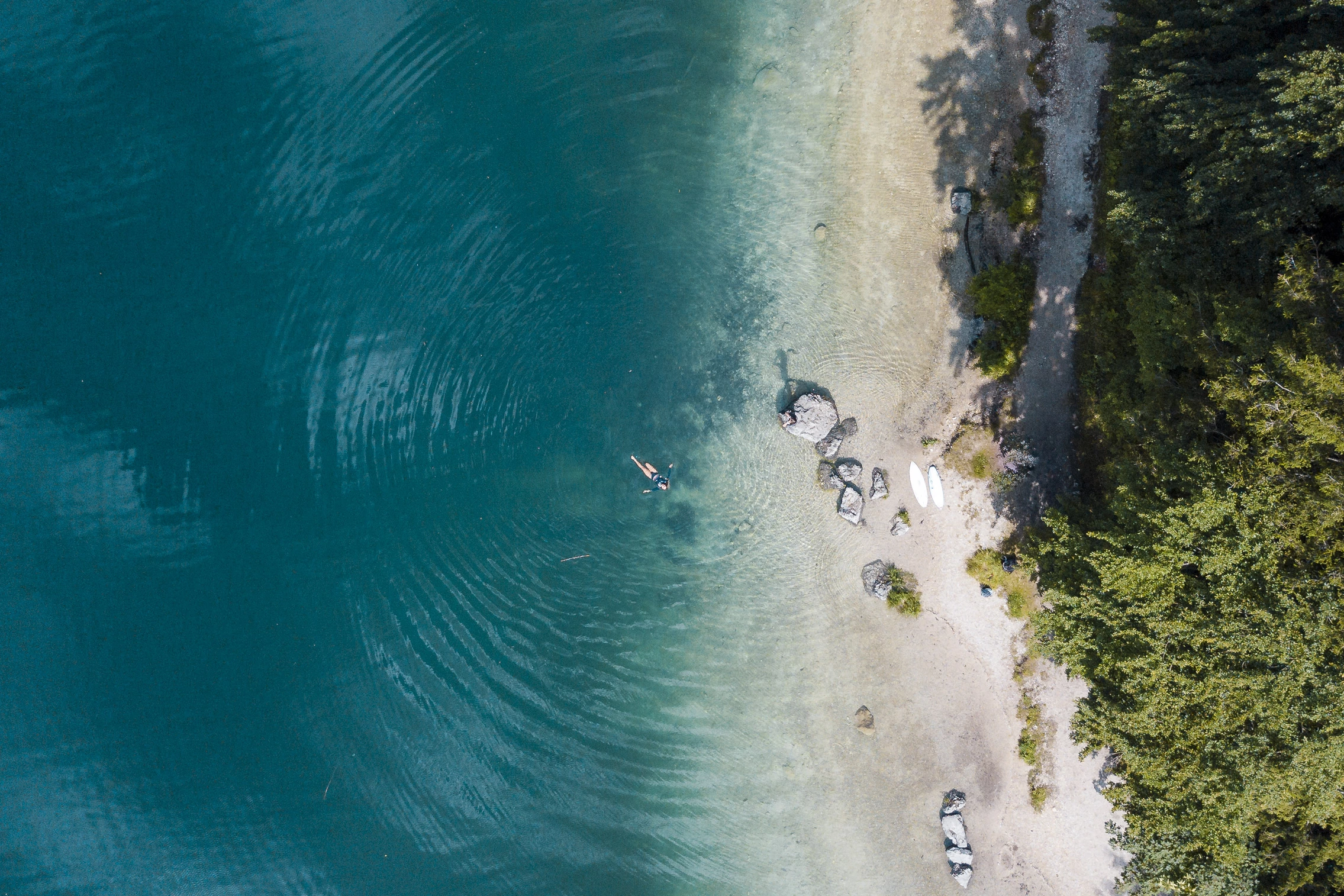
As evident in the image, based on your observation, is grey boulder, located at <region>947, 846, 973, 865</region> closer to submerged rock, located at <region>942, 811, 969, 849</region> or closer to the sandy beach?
submerged rock, located at <region>942, 811, 969, 849</region>

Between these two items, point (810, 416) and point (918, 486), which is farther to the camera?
point (918, 486)

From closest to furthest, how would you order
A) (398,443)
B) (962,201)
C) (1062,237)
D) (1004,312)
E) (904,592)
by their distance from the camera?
(1004,312) < (1062,237) < (962,201) < (904,592) < (398,443)

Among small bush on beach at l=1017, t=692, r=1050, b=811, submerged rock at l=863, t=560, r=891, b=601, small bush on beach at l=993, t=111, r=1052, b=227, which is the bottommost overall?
small bush on beach at l=1017, t=692, r=1050, b=811

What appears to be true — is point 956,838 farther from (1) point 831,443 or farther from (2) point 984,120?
(2) point 984,120

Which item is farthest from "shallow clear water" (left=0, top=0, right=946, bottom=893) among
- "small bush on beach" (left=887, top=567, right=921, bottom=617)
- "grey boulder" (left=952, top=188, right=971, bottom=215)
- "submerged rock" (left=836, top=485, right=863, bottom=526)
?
"grey boulder" (left=952, top=188, right=971, bottom=215)

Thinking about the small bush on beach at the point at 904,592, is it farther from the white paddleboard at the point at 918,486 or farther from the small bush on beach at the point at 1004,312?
the small bush on beach at the point at 1004,312

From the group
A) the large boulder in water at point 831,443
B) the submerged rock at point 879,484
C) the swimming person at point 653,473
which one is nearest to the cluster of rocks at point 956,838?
the submerged rock at point 879,484

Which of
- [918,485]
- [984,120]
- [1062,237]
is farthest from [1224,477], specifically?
[984,120]

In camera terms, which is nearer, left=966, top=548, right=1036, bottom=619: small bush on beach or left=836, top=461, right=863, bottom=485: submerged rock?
left=966, top=548, right=1036, bottom=619: small bush on beach
